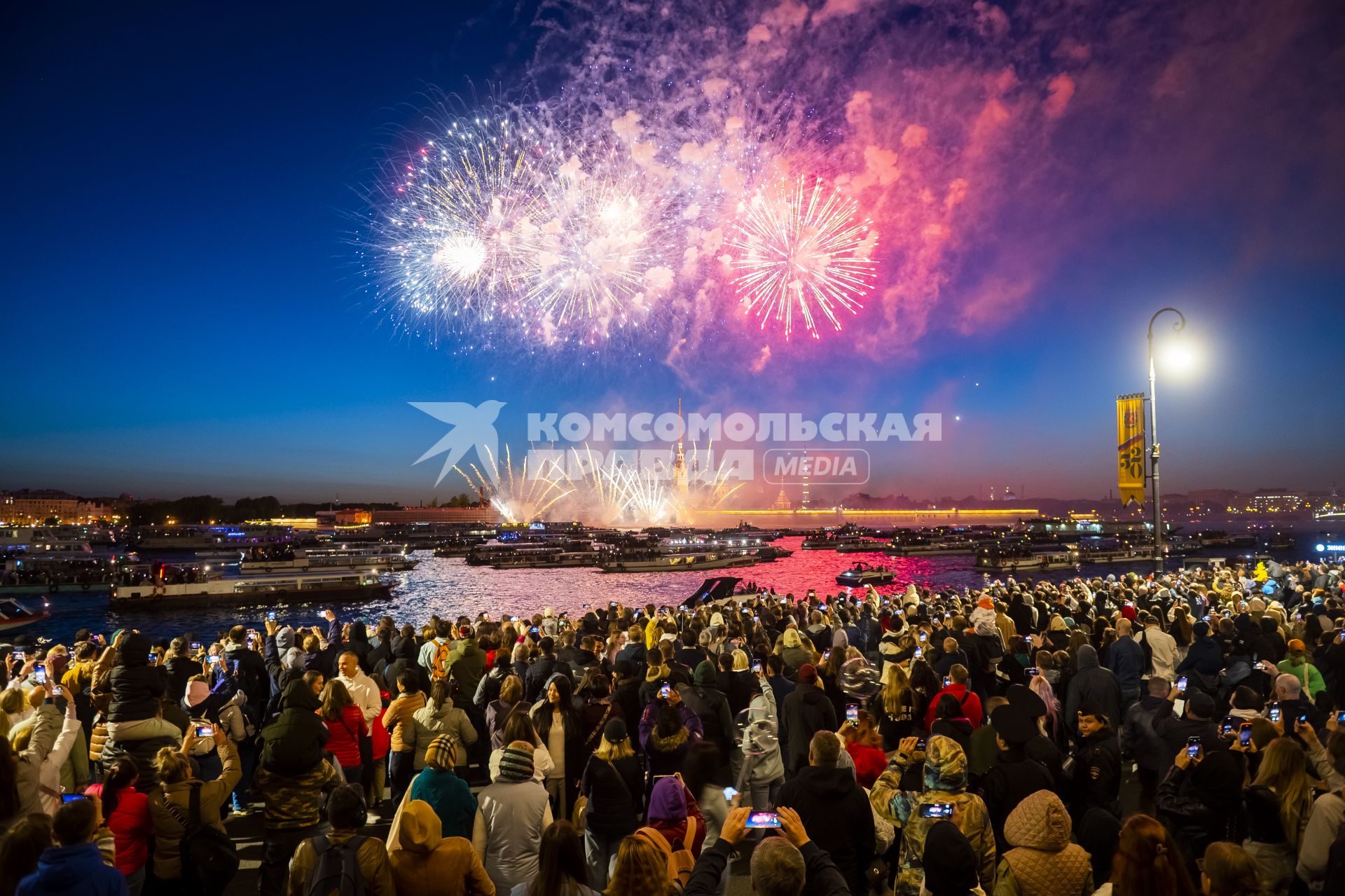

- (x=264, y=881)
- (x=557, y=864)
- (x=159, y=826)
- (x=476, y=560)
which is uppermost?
(x=557, y=864)

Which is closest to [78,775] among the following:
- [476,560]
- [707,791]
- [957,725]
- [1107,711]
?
[707,791]

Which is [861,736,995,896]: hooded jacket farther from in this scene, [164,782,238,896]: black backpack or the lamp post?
the lamp post

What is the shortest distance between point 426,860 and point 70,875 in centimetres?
138

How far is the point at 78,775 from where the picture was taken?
18.0 ft

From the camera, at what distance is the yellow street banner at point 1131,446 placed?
17812mm

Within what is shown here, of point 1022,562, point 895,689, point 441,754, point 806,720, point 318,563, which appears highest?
point 441,754

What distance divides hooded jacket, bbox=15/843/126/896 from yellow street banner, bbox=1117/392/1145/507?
794 inches

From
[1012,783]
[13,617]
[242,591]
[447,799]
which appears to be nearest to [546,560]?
[242,591]

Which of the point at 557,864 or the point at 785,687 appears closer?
the point at 557,864

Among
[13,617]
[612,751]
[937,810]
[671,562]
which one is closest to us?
[937,810]

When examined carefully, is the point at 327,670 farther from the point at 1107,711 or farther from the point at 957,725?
the point at 1107,711

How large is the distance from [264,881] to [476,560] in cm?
10222

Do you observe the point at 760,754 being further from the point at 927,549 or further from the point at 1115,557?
the point at 927,549

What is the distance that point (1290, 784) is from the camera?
12.8 feet
